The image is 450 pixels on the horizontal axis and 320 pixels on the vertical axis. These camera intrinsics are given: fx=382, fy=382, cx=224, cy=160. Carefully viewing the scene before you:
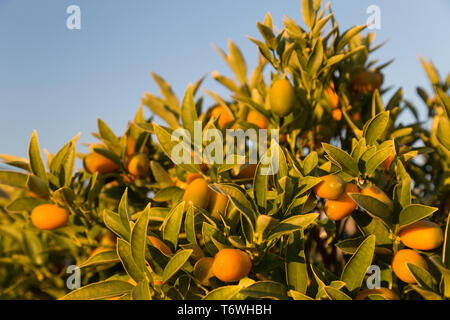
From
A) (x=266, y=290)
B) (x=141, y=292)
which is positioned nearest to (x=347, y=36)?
(x=266, y=290)

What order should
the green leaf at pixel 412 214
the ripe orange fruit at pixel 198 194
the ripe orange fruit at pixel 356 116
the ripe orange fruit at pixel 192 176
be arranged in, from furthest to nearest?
the ripe orange fruit at pixel 356 116, the ripe orange fruit at pixel 192 176, the ripe orange fruit at pixel 198 194, the green leaf at pixel 412 214

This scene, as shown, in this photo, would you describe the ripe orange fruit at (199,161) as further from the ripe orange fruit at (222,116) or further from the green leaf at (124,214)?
the ripe orange fruit at (222,116)

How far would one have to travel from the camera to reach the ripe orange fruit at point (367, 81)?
4.08 feet

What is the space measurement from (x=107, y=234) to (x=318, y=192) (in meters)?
0.72

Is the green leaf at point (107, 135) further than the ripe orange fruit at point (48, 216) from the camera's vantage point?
Yes

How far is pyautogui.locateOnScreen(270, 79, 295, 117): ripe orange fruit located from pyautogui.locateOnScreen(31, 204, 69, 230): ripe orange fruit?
0.66 m

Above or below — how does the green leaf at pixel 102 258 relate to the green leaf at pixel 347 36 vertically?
below

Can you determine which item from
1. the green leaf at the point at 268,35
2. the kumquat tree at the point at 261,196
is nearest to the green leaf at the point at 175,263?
the kumquat tree at the point at 261,196

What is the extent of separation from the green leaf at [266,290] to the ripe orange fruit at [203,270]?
0.12 m

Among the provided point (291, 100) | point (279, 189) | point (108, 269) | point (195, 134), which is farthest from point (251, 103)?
point (108, 269)

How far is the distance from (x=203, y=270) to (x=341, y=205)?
341mm

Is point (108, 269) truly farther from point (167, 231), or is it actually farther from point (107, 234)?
point (167, 231)

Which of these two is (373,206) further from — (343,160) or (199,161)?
(199,161)

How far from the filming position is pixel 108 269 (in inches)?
50.4
